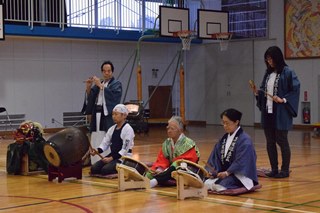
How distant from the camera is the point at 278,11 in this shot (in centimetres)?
1698

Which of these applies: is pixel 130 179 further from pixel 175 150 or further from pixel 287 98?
pixel 287 98

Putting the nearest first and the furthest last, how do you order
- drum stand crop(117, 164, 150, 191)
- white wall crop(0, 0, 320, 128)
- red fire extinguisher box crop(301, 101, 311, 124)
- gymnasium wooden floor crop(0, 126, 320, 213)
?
1. gymnasium wooden floor crop(0, 126, 320, 213)
2. drum stand crop(117, 164, 150, 191)
3. white wall crop(0, 0, 320, 128)
4. red fire extinguisher box crop(301, 101, 311, 124)

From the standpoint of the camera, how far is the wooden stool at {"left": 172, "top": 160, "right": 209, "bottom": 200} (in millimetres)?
5852

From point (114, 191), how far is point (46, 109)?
10619mm

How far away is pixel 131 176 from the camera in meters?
6.63

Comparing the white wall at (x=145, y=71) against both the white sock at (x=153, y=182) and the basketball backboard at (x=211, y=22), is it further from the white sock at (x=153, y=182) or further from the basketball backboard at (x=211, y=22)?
the white sock at (x=153, y=182)

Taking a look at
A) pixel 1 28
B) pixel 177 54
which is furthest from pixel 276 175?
pixel 177 54

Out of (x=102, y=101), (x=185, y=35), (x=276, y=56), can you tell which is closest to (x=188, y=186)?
(x=276, y=56)

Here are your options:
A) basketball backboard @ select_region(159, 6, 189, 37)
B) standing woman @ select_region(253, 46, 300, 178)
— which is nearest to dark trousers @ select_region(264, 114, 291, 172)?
standing woman @ select_region(253, 46, 300, 178)

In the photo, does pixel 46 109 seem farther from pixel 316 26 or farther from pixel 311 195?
pixel 311 195

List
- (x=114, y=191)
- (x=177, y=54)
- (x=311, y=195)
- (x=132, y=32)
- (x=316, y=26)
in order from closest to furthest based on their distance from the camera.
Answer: (x=311, y=195) < (x=114, y=191) < (x=316, y=26) < (x=132, y=32) < (x=177, y=54)

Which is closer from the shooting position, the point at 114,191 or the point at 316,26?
the point at 114,191

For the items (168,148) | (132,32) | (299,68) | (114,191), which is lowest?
(114,191)

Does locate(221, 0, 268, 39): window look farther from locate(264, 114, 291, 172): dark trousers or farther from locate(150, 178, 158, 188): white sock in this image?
locate(150, 178, 158, 188): white sock
